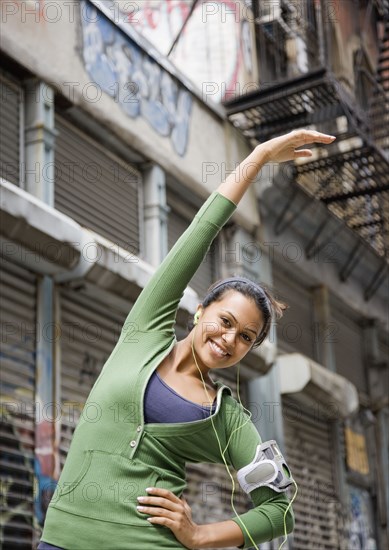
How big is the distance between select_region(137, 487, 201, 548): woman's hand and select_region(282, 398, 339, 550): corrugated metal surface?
10827mm

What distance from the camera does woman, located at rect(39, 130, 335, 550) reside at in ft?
9.95

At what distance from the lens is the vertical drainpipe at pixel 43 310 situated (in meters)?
8.57

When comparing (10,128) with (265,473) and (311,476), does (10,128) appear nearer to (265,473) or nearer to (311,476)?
(265,473)

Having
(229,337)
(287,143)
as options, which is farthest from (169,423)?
(287,143)

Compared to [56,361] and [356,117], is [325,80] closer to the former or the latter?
[356,117]

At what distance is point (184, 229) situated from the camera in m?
12.3

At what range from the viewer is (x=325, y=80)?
1262 centimetres

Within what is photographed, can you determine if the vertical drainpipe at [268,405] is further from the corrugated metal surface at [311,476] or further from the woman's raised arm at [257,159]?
the woman's raised arm at [257,159]

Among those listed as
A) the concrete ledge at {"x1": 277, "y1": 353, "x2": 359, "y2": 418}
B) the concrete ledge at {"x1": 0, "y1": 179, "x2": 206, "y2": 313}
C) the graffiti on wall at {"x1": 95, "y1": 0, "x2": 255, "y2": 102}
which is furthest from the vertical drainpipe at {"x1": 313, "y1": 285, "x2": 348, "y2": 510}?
the concrete ledge at {"x1": 0, "y1": 179, "x2": 206, "y2": 313}

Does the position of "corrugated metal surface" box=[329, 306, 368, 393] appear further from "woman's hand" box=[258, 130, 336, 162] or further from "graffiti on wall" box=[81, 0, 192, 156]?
"woman's hand" box=[258, 130, 336, 162]

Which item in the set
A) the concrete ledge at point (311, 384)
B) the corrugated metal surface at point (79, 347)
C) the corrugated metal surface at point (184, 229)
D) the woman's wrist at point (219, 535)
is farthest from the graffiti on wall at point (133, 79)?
the woman's wrist at point (219, 535)

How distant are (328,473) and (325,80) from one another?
249 inches

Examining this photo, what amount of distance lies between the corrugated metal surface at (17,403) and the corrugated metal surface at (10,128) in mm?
974

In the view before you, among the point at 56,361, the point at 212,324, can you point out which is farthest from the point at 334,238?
the point at 212,324
